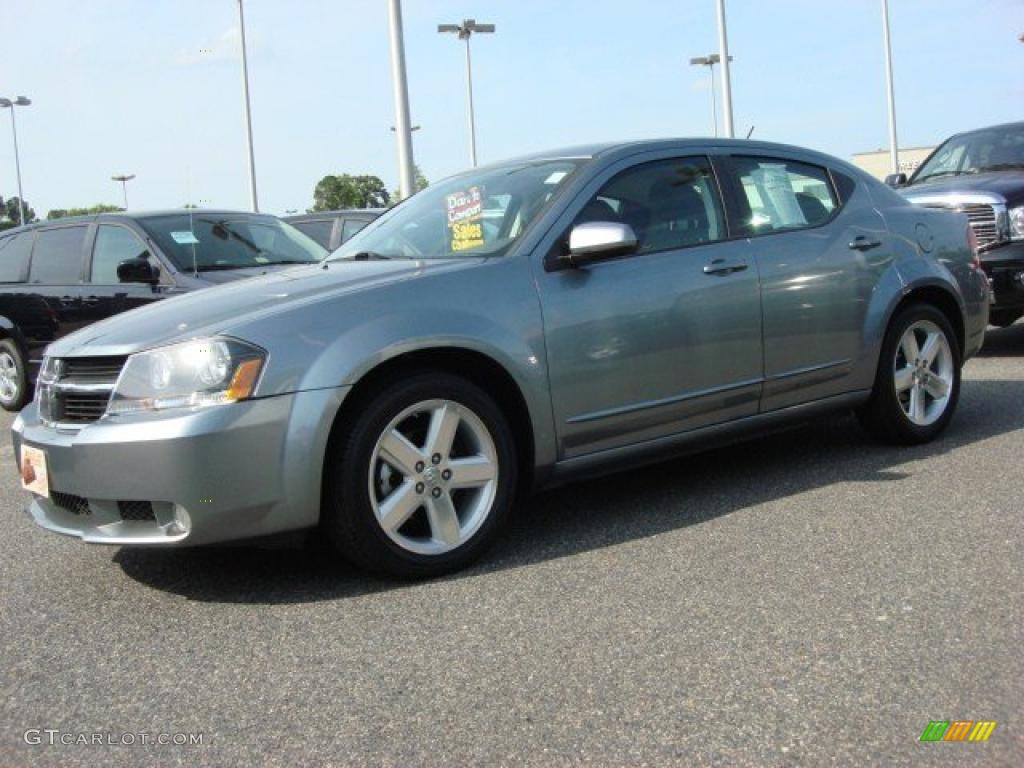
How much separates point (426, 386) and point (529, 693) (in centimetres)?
128

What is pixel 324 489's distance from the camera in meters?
3.55

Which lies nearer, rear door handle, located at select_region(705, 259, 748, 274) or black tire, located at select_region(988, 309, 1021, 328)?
rear door handle, located at select_region(705, 259, 748, 274)

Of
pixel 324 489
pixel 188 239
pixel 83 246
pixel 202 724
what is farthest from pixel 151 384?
Answer: pixel 83 246

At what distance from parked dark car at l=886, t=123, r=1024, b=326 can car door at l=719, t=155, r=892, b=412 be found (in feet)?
11.2

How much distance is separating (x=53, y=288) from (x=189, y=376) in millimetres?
5640

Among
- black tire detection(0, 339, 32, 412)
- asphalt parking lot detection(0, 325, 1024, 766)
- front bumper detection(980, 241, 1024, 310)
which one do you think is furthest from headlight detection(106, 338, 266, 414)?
front bumper detection(980, 241, 1024, 310)

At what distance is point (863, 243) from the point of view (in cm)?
511

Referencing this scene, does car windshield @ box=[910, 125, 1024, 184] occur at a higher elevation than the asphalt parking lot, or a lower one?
higher

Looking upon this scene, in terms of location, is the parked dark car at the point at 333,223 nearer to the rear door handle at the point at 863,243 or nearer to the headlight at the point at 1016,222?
the headlight at the point at 1016,222

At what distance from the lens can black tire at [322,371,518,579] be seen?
11.6ft

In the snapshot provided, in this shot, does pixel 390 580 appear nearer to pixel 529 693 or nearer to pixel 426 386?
pixel 426 386

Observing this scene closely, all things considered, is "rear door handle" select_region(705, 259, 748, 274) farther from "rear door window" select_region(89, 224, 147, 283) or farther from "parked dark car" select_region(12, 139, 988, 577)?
"rear door window" select_region(89, 224, 147, 283)

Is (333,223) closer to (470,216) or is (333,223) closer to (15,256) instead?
(15,256)

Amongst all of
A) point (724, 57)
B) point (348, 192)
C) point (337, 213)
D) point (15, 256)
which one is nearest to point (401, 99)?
point (337, 213)
